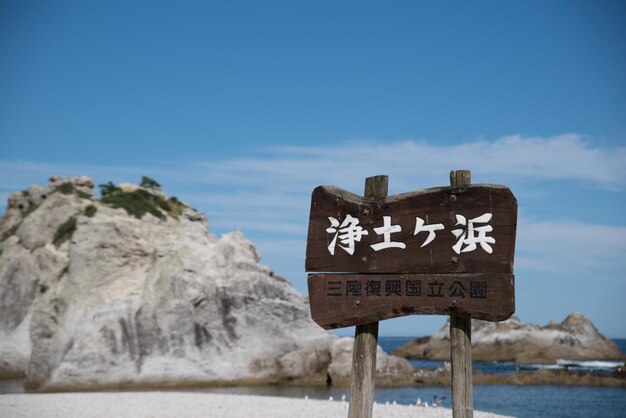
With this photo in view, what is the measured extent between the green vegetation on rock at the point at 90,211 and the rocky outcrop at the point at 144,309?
11cm

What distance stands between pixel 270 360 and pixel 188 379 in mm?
4367

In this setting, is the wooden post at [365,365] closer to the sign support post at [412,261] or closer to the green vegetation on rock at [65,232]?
the sign support post at [412,261]

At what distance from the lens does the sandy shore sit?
57.4ft

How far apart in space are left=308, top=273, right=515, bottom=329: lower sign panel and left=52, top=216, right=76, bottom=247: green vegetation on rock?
30.6 metres

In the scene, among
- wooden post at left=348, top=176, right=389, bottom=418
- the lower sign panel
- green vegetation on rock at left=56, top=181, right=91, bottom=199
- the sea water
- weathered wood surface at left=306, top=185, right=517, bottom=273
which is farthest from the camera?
green vegetation on rock at left=56, top=181, right=91, bottom=199

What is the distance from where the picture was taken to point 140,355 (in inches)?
1216

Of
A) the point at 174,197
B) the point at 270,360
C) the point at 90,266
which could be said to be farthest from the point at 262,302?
the point at 174,197

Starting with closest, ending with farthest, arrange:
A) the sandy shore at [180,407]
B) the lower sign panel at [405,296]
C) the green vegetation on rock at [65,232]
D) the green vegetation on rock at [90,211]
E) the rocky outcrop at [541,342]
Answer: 1. the lower sign panel at [405,296]
2. the sandy shore at [180,407]
3. the green vegetation on rock at [90,211]
4. the green vegetation on rock at [65,232]
5. the rocky outcrop at [541,342]

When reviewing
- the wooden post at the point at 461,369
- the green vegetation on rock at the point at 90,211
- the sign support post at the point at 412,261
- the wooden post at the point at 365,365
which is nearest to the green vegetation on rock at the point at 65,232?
the green vegetation on rock at the point at 90,211

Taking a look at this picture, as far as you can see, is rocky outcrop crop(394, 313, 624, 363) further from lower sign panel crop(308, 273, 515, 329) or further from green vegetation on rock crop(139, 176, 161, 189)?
lower sign panel crop(308, 273, 515, 329)

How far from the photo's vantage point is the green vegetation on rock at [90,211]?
35.0 m

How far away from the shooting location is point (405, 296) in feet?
27.5

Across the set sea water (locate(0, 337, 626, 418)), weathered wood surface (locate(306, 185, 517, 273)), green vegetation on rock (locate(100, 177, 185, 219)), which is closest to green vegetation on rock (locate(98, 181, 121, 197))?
green vegetation on rock (locate(100, 177, 185, 219))

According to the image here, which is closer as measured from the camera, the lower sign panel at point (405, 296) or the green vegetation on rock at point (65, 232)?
the lower sign panel at point (405, 296)
